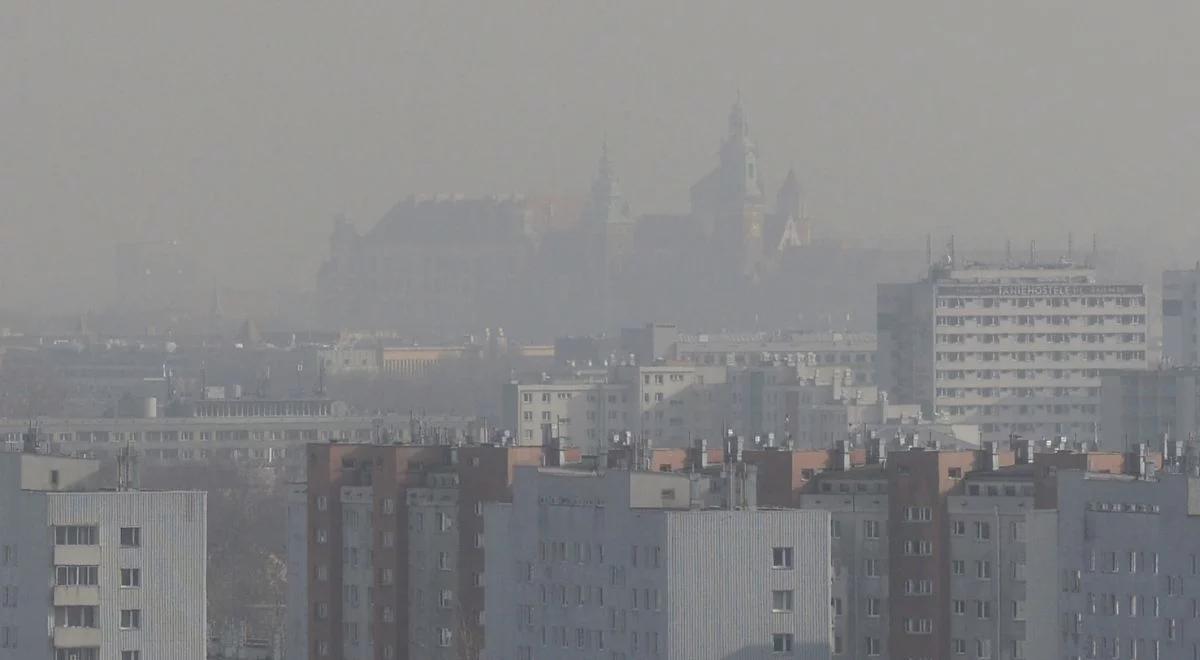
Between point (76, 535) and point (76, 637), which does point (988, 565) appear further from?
point (76, 637)

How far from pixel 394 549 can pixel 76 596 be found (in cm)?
1121

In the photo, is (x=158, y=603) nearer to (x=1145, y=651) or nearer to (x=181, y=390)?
(x=1145, y=651)

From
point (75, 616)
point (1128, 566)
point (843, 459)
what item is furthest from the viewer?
point (843, 459)

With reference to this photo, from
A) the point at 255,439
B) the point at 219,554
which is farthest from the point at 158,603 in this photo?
the point at 255,439

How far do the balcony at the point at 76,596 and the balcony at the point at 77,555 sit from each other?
0.24m

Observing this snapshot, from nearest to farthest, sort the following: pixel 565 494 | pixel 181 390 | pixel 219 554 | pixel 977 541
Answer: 1. pixel 565 494
2. pixel 977 541
3. pixel 219 554
4. pixel 181 390

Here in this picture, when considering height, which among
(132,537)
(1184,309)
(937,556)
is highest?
(1184,309)

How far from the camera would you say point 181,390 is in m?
131

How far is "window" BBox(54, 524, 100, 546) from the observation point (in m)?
42.3

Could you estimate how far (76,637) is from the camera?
42094 millimetres

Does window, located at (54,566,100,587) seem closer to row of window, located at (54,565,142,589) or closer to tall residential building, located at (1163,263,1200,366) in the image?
row of window, located at (54,565,142,589)

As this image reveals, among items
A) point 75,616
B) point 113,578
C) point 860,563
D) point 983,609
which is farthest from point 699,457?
point 75,616

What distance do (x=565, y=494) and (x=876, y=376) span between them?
73921 millimetres

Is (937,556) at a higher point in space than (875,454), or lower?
lower
